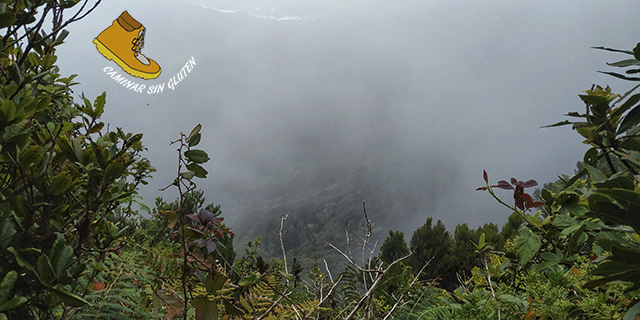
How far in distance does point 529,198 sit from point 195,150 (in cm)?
145

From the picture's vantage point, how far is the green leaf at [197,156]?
1275 mm

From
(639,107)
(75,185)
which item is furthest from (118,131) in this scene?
(639,107)

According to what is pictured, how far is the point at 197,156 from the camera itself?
1282 mm

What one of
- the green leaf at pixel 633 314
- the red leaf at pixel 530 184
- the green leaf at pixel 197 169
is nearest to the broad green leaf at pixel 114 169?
the green leaf at pixel 197 169

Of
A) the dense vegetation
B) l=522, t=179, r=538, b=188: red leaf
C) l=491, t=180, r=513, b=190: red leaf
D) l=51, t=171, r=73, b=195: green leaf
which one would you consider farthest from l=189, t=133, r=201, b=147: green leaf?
l=522, t=179, r=538, b=188: red leaf

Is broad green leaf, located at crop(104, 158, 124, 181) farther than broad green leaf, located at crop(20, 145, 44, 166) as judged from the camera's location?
Yes

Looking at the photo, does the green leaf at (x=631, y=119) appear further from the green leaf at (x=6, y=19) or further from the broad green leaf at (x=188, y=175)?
the green leaf at (x=6, y=19)

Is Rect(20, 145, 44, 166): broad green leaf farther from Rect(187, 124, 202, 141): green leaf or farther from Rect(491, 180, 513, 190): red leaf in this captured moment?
Rect(491, 180, 513, 190): red leaf

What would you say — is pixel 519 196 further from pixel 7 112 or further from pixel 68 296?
pixel 7 112

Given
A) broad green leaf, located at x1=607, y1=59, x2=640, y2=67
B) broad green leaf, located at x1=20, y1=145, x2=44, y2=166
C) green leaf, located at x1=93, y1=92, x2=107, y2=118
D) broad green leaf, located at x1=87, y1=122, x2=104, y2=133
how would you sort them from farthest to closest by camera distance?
1. broad green leaf, located at x1=87, y1=122, x2=104, y2=133
2. green leaf, located at x1=93, y1=92, x2=107, y2=118
3. broad green leaf, located at x1=607, y1=59, x2=640, y2=67
4. broad green leaf, located at x1=20, y1=145, x2=44, y2=166

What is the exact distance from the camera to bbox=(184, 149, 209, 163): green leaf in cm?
128

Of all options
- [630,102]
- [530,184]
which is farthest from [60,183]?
[530,184]

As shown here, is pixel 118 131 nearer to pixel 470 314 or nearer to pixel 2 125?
pixel 2 125

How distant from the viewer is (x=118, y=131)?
1.44 m
